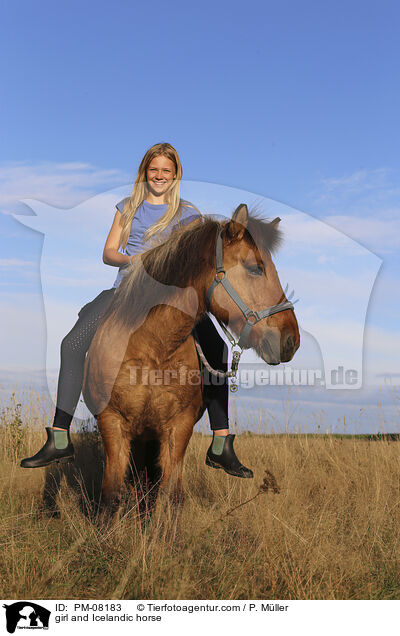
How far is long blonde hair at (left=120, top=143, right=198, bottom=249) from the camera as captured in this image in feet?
16.4

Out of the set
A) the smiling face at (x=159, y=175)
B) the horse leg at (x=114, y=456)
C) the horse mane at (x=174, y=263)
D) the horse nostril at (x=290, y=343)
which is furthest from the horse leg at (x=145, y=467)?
the smiling face at (x=159, y=175)

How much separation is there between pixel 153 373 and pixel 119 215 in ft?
5.55

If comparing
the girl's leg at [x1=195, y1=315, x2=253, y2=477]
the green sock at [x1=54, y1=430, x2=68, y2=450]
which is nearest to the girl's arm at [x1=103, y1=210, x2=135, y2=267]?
Answer: the girl's leg at [x1=195, y1=315, x2=253, y2=477]

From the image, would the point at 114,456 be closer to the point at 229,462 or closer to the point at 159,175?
the point at 229,462

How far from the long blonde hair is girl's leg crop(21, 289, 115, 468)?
67 centimetres

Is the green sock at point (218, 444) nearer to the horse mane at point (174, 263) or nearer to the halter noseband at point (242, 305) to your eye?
the halter noseband at point (242, 305)

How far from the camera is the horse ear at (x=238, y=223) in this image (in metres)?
4.29

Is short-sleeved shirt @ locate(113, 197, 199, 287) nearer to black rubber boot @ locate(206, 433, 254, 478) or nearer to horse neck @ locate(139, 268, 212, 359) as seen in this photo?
horse neck @ locate(139, 268, 212, 359)

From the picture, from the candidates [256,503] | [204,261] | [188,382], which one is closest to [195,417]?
[188,382]

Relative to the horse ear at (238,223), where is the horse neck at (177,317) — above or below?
below

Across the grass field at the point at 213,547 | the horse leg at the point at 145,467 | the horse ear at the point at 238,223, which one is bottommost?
the grass field at the point at 213,547

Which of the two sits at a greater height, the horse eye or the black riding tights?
the horse eye

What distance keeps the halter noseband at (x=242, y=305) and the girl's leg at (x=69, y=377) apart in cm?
128
